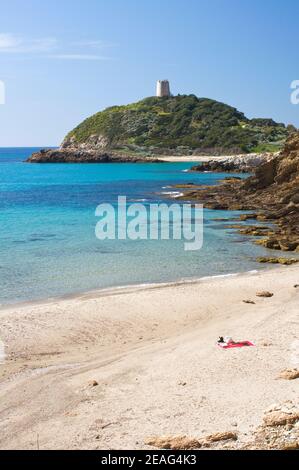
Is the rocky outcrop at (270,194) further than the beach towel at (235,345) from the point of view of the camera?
Yes

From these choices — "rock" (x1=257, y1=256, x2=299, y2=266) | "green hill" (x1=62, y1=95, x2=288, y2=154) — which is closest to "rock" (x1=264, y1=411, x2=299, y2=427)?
"rock" (x1=257, y1=256, x2=299, y2=266)

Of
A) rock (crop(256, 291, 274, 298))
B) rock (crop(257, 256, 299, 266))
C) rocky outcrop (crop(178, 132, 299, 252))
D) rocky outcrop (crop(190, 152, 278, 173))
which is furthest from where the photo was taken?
rocky outcrop (crop(190, 152, 278, 173))

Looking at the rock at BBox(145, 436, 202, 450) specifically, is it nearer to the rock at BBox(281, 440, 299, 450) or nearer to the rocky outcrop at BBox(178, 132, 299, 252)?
the rock at BBox(281, 440, 299, 450)

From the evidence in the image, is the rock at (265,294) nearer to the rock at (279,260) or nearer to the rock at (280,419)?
the rock at (279,260)

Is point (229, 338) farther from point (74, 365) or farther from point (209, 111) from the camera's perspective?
point (209, 111)

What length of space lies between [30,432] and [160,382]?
2.95 meters

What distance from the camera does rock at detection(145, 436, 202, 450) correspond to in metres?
8.05

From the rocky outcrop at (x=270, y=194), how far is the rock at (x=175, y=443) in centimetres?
2657

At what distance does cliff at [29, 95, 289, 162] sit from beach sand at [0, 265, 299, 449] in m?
111

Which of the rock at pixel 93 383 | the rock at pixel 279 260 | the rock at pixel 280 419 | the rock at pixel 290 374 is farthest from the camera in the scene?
the rock at pixel 279 260

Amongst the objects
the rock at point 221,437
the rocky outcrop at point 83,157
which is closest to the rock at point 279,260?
the rock at point 221,437

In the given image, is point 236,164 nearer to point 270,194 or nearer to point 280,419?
point 270,194

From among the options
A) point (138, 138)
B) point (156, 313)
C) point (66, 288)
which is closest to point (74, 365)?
point (156, 313)

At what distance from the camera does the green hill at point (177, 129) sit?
5571 inches
